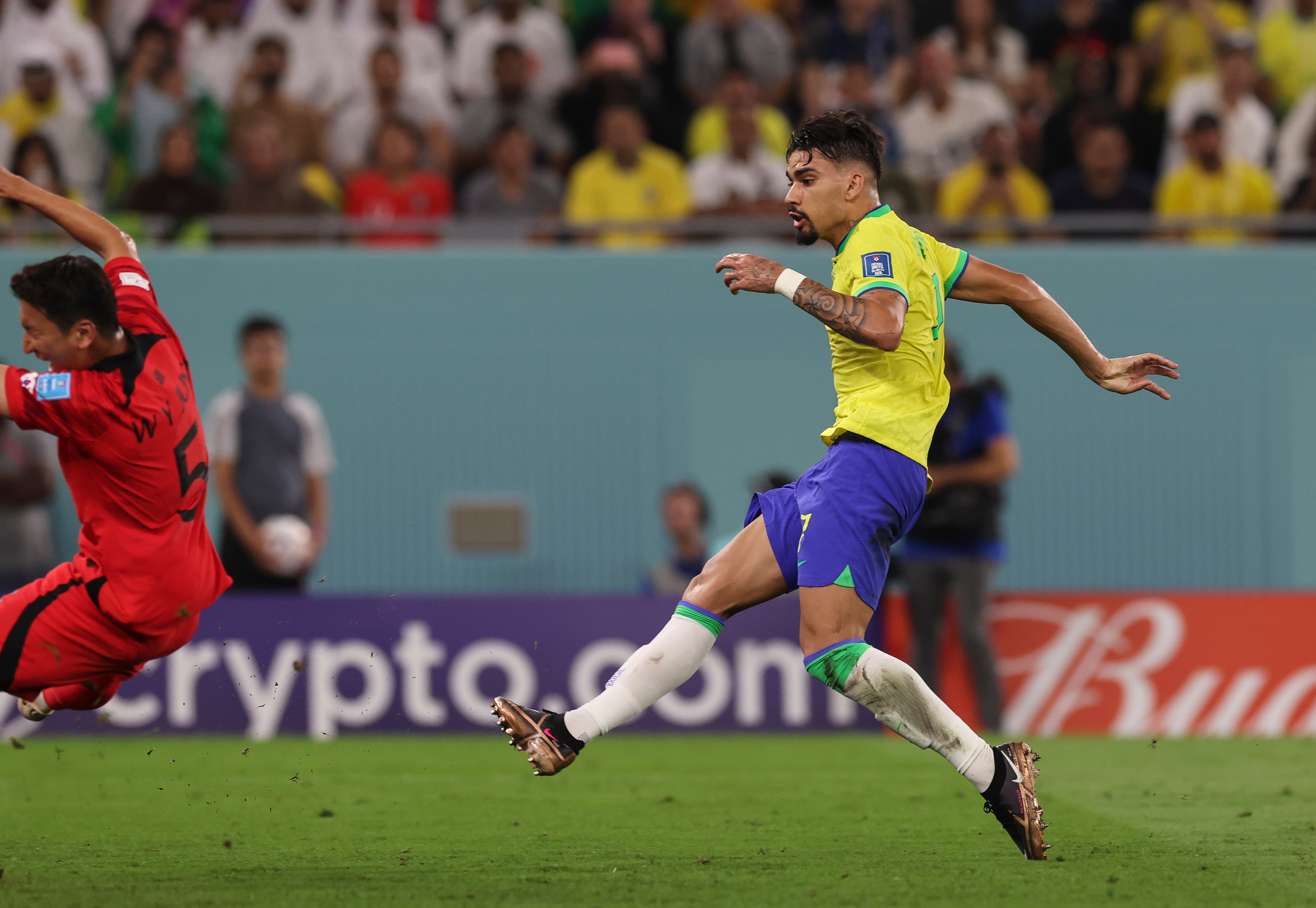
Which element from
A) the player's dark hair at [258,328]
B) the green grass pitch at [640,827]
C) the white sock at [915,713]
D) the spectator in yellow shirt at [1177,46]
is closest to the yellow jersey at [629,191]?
the player's dark hair at [258,328]

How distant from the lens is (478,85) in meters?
14.8

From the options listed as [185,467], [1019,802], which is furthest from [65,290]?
[1019,802]

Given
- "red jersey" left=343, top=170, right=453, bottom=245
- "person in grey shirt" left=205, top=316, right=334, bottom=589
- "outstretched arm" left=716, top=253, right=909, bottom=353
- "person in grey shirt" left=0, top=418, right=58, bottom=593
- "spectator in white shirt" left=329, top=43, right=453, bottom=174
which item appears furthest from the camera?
"spectator in white shirt" left=329, top=43, right=453, bottom=174

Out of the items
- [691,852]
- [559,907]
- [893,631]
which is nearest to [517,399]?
[893,631]

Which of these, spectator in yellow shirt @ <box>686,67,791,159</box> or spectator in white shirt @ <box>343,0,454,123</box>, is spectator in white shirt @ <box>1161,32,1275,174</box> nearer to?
spectator in yellow shirt @ <box>686,67,791,159</box>

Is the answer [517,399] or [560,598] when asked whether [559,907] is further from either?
[517,399]

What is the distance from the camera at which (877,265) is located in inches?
225

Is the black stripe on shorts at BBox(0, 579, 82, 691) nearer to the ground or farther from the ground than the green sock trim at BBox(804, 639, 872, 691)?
farther from the ground

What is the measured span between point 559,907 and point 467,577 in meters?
8.66

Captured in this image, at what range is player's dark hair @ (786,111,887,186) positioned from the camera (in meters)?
5.89

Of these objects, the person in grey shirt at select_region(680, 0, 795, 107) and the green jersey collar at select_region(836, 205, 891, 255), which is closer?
the green jersey collar at select_region(836, 205, 891, 255)

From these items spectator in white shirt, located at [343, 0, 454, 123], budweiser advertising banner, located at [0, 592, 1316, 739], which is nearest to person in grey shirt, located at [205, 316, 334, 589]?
budweiser advertising banner, located at [0, 592, 1316, 739]

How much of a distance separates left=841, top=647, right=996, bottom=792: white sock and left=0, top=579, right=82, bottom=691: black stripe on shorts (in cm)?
259

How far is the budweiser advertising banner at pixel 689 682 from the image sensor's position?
35.3 ft
